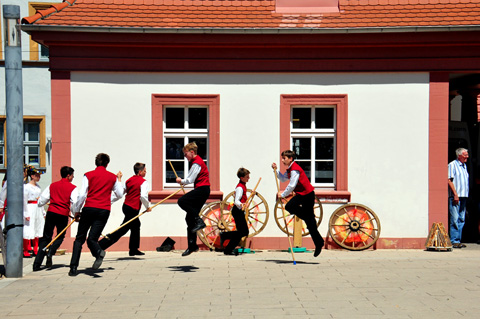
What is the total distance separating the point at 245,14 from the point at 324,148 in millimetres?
2996

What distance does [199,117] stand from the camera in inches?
574

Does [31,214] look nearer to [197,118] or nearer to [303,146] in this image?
[197,118]

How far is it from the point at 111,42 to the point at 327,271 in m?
6.09

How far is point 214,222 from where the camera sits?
45.9ft

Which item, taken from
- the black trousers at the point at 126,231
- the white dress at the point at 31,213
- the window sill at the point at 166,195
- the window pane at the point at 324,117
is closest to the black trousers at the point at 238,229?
the window sill at the point at 166,195

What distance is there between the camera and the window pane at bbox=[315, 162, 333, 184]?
14.6m

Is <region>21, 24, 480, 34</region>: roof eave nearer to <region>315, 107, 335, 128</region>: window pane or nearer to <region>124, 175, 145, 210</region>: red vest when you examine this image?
<region>315, 107, 335, 128</region>: window pane

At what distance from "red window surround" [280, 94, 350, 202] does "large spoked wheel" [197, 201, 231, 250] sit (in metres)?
1.59

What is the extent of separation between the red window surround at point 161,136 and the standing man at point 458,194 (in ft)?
14.1

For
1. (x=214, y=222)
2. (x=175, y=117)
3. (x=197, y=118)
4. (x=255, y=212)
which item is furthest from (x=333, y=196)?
(x=175, y=117)

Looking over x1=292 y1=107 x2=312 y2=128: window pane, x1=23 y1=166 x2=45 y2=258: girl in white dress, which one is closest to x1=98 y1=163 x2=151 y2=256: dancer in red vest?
x1=23 y1=166 x2=45 y2=258: girl in white dress

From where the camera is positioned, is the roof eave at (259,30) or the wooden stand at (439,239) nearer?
the wooden stand at (439,239)

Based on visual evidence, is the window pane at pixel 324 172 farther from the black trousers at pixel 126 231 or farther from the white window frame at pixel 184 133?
the black trousers at pixel 126 231

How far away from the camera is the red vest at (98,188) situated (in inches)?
418
